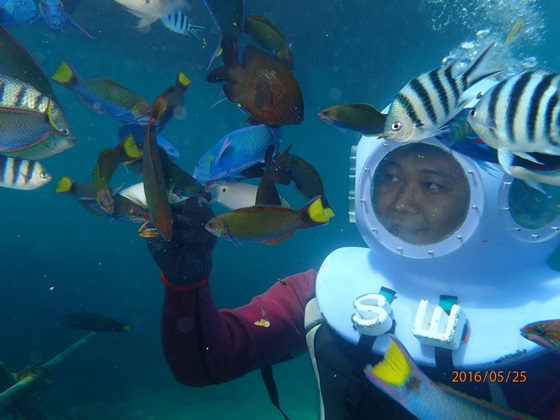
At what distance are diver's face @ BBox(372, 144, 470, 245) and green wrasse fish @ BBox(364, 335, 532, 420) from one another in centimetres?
127

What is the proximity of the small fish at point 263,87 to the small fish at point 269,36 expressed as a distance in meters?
0.19

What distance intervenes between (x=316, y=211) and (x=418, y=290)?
150 centimetres

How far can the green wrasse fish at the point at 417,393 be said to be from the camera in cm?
166

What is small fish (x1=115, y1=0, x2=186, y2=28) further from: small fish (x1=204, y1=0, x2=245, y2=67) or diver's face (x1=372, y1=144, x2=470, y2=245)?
diver's face (x1=372, y1=144, x2=470, y2=245)

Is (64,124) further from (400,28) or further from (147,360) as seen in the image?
(147,360)

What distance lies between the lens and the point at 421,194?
108 inches

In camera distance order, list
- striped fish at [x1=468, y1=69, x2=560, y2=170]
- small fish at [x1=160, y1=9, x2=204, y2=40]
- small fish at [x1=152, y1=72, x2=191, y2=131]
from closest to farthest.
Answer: striped fish at [x1=468, y1=69, x2=560, y2=170], small fish at [x1=152, y1=72, x2=191, y2=131], small fish at [x1=160, y1=9, x2=204, y2=40]

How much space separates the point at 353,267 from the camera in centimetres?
323

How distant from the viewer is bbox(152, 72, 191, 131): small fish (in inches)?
59.2

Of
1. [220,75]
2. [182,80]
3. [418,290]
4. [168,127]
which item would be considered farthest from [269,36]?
[168,127]

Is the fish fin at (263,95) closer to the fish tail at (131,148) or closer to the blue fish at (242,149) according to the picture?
the blue fish at (242,149)

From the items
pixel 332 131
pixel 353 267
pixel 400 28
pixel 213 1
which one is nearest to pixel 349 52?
pixel 400 28
